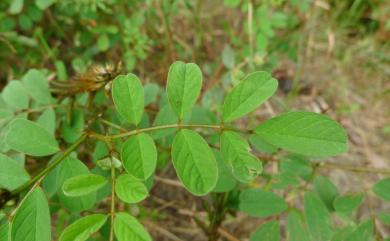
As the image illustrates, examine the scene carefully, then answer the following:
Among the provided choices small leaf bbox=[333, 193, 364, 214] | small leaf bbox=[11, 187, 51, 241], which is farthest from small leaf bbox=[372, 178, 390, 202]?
small leaf bbox=[11, 187, 51, 241]

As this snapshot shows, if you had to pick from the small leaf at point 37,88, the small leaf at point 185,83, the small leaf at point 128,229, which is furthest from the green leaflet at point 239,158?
the small leaf at point 37,88

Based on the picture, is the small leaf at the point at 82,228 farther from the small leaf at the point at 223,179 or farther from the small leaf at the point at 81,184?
the small leaf at the point at 223,179

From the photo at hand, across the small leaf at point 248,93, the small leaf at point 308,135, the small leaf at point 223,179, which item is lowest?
the small leaf at point 223,179

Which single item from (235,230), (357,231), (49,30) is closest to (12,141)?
(357,231)

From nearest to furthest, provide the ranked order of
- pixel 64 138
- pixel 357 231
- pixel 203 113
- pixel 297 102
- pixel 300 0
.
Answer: pixel 357 231
pixel 64 138
pixel 203 113
pixel 300 0
pixel 297 102

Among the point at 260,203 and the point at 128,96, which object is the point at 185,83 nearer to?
the point at 128,96

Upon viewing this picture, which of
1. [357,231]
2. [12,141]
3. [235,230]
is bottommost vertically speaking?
[235,230]

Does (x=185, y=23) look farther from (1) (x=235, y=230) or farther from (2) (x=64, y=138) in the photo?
(2) (x=64, y=138)

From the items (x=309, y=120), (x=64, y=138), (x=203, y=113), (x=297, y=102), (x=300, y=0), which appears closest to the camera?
(x=309, y=120)
